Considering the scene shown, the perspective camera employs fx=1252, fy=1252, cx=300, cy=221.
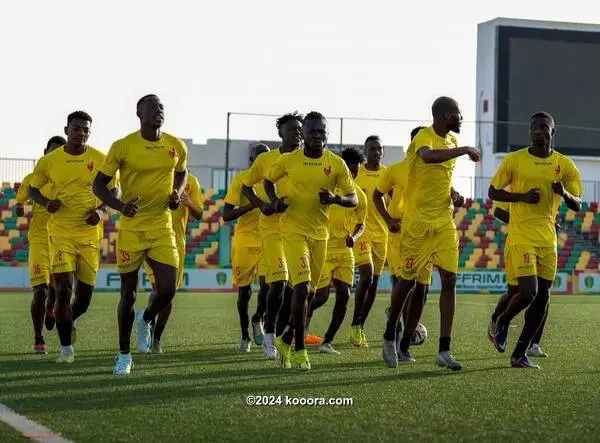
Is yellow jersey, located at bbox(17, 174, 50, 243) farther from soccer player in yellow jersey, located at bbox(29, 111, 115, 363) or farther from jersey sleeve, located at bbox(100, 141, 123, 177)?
jersey sleeve, located at bbox(100, 141, 123, 177)

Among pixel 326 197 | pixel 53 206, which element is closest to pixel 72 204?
pixel 53 206

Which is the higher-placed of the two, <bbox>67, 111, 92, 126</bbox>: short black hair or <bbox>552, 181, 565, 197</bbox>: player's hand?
<bbox>67, 111, 92, 126</bbox>: short black hair

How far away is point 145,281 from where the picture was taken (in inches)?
1222

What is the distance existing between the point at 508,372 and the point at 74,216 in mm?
4179

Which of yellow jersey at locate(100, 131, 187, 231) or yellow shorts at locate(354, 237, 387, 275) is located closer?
yellow jersey at locate(100, 131, 187, 231)

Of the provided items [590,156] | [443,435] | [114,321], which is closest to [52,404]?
[443,435]

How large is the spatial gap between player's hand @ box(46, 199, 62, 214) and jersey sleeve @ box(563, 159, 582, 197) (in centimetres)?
452

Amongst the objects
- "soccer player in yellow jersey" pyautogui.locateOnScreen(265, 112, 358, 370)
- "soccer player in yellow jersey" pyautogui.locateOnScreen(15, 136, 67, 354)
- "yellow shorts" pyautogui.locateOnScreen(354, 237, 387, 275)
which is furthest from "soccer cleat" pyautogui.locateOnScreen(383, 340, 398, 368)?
"soccer player in yellow jersey" pyautogui.locateOnScreen(15, 136, 67, 354)

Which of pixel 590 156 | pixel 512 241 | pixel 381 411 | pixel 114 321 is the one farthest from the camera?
pixel 590 156

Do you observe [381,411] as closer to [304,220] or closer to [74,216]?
[304,220]

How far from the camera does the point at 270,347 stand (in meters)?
11.8

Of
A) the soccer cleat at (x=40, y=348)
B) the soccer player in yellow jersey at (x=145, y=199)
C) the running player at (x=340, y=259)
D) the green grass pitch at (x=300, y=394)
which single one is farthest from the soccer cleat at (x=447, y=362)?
the soccer cleat at (x=40, y=348)

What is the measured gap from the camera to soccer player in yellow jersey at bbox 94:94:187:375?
32.6 ft

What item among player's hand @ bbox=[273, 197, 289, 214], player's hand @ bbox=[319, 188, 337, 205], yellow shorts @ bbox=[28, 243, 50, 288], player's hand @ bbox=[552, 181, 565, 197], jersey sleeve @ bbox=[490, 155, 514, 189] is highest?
jersey sleeve @ bbox=[490, 155, 514, 189]
